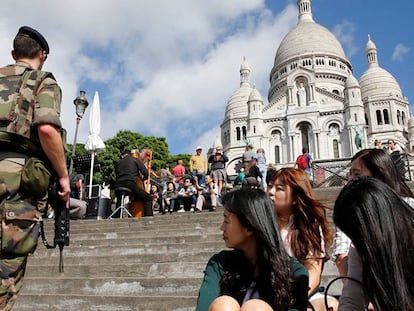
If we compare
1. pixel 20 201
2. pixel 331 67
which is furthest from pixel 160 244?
pixel 331 67

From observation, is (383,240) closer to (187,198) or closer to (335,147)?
(187,198)

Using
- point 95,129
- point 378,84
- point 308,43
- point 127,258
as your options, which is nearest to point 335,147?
point 378,84

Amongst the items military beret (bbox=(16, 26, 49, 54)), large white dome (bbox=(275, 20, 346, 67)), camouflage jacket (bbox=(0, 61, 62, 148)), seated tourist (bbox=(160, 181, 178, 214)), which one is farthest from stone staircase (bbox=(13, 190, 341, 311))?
large white dome (bbox=(275, 20, 346, 67))

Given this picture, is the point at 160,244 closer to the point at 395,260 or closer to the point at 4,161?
the point at 4,161

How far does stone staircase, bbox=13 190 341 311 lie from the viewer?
3.76 meters

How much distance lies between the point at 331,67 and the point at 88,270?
5947 centimetres

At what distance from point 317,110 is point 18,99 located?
1856 inches

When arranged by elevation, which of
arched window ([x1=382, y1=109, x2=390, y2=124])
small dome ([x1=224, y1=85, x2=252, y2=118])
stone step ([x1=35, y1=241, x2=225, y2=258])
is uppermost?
small dome ([x1=224, y1=85, x2=252, y2=118])

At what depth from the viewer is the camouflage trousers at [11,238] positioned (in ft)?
7.50

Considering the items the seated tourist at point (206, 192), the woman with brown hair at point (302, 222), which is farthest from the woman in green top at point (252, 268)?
the seated tourist at point (206, 192)

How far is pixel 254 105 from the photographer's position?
50.9 m

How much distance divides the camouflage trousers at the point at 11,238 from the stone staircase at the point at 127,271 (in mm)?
1535

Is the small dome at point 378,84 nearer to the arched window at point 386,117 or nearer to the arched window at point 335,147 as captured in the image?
the arched window at point 386,117

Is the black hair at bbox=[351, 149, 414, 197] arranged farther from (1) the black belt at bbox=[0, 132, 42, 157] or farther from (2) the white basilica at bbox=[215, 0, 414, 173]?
(2) the white basilica at bbox=[215, 0, 414, 173]
